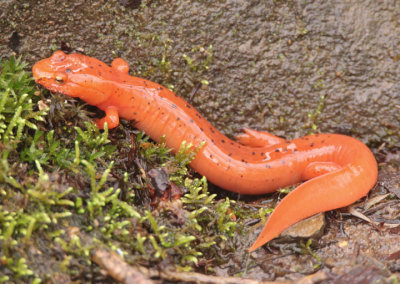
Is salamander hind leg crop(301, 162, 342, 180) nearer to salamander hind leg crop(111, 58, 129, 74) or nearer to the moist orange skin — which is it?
the moist orange skin

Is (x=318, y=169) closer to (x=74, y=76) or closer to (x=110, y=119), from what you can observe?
(x=110, y=119)

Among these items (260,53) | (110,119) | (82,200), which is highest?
(260,53)

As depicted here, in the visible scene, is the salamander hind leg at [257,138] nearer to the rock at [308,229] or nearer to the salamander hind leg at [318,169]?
the salamander hind leg at [318,169]

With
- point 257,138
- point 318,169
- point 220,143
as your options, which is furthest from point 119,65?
point 318,169

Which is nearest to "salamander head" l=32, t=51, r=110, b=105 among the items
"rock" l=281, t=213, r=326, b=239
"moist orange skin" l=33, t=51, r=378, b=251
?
"moist orange skin" l=33, t=51, r=378, b=251

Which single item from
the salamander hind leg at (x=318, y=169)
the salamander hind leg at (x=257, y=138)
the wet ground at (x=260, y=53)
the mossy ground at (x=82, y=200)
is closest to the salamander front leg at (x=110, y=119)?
the mossy ground at (x=82, y=200)

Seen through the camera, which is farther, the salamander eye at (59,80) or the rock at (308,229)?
the salamander eye at (59,80)
